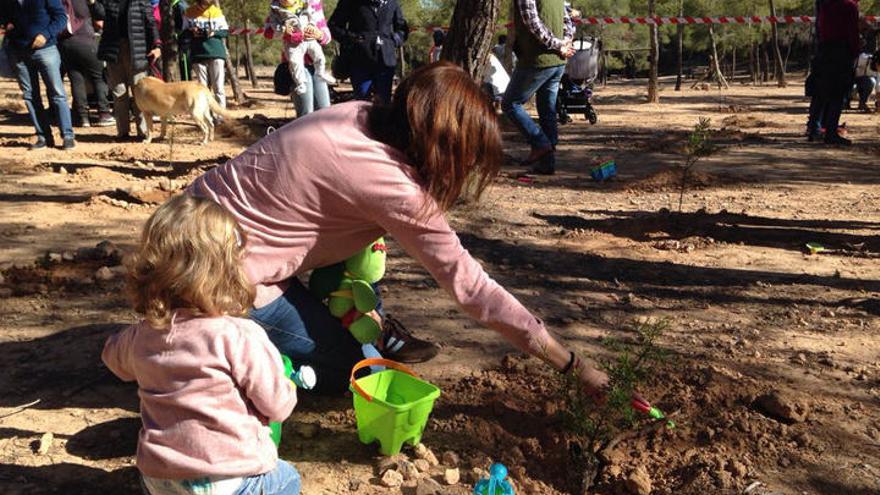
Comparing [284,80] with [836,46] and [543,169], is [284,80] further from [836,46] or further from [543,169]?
[836,46]

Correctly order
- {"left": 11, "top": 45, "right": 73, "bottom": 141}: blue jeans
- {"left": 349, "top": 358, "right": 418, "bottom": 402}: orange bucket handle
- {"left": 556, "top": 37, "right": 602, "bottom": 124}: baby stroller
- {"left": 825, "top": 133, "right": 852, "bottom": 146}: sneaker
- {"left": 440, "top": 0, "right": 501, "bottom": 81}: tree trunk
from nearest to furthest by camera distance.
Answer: {"left": 349, "top": 358, "right": 418, "bottom": 402}: orange bucket handle, {"left": 440, "top": 0, "right": 501, "bottom": 81}: tree trunk, {"left": 11, "top": 45, "right": 73, "bottom": 141}: blue jeans, {"left": 825, "top": 133, "right": 852, "bottom": 146}: sneaker, {"left": 556, "top": 37, "right": 602, "bottom": 124}: baby stroller

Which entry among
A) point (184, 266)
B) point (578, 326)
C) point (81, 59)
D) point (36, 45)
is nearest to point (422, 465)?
point (184, 266)

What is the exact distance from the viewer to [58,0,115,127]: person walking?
→ 9867 millimetres

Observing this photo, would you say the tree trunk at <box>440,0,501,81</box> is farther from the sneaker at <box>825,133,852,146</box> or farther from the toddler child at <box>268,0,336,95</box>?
the sneaker at <box>825,133,852,146</box>

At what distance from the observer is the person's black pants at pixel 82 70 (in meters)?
10.1

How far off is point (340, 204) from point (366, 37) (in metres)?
5.53

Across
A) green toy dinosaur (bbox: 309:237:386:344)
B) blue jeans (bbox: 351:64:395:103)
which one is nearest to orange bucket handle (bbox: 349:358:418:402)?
green toy dinosaur (bbox: 309:237:386:344)

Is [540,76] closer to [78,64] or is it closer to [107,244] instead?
[107,244]

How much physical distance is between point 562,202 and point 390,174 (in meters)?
4.33

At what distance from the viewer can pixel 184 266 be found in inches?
78.5

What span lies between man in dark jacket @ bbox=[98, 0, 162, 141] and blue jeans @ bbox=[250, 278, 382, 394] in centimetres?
678

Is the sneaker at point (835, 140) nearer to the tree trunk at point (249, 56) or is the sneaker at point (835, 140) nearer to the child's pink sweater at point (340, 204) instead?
the child's pink sweater at point (340, 204)

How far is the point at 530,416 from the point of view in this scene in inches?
121

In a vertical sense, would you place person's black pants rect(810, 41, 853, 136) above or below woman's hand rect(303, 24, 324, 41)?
below
